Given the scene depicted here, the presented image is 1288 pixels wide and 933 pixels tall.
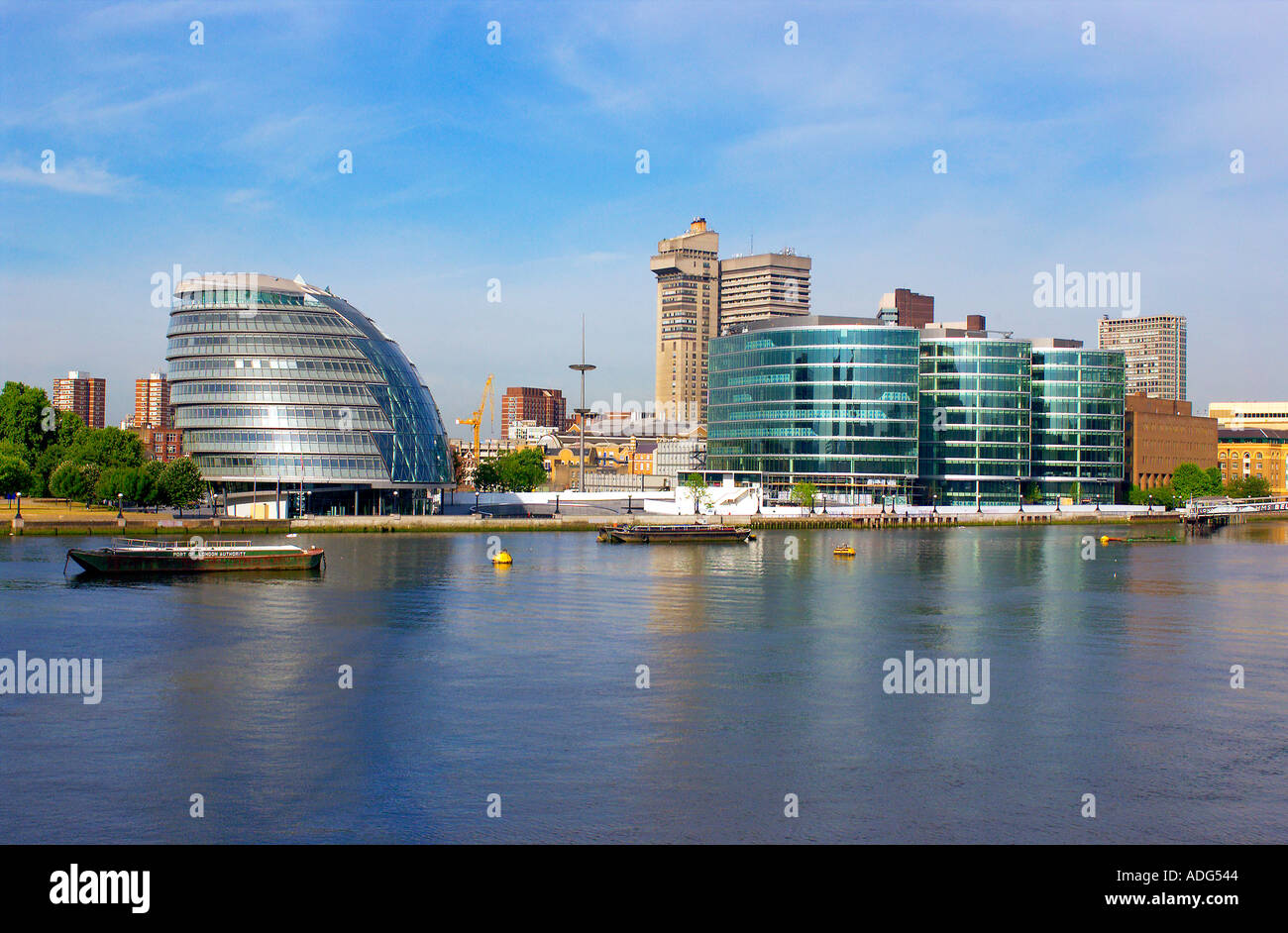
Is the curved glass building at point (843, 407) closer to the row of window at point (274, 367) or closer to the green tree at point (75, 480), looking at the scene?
the row of window at point (274, 367)

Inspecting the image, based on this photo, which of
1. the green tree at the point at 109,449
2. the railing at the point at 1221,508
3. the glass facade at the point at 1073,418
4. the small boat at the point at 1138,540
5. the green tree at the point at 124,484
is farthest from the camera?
the glass facade at the point at 1073,418

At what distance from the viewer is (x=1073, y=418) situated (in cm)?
18375

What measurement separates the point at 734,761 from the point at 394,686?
1341 centimetres

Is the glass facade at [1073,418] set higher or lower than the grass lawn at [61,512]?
higher

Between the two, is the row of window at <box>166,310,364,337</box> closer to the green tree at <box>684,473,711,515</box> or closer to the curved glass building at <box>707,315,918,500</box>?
the green tree at <box>684,473,711,515</box>

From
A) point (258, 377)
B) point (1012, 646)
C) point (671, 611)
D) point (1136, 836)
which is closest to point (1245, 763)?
point (1136, 836)

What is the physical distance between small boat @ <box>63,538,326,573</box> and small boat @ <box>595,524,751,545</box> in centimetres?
3976

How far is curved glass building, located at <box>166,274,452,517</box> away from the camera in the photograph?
126 metres

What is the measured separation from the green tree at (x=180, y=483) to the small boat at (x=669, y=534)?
39.7 m

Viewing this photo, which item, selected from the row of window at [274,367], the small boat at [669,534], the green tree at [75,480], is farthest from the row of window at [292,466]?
the small boat at [669,534]

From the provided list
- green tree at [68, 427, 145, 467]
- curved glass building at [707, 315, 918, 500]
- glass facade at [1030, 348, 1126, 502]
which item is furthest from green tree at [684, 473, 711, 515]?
green tree at [68, 427, 145, 467]

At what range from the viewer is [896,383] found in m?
168

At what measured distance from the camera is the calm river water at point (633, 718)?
87.2 ft

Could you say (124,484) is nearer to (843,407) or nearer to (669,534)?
(669,534)
